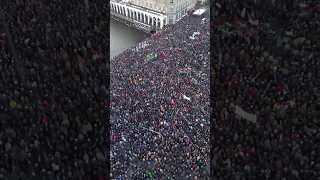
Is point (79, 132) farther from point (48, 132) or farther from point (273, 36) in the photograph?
point (273, 36)

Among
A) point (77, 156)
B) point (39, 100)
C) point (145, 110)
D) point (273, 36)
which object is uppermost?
point (273, 36)

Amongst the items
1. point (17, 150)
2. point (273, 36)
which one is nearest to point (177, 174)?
point (17, 150)

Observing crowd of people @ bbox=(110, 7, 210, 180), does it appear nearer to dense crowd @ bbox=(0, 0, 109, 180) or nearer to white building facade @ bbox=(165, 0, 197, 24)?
dense crowd @ bbox=(0, 0, 109, 180)

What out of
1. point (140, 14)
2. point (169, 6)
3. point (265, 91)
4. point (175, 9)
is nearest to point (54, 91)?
point (265, 91)

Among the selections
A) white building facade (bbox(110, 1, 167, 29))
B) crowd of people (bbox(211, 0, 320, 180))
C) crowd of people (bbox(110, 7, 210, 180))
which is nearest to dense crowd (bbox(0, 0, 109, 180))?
crowd of people (bbox(110, 7, 210, 180))

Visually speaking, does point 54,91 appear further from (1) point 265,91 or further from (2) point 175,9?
(2) point 175,9
